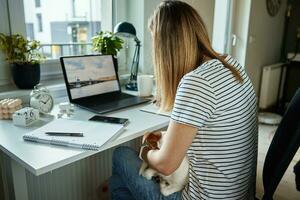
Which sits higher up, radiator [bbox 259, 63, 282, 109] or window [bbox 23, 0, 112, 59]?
window [bbox 23, 0, 112, 59]

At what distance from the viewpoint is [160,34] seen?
3.31 ft

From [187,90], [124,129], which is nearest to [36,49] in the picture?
[124,129]

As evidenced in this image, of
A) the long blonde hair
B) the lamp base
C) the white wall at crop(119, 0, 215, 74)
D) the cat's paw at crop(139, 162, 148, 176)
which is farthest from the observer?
the white wall at crop(119, 0, 215, 74)

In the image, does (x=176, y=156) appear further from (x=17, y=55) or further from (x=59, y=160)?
(x=17, y=55)

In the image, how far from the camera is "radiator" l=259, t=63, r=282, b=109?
3.59 meters

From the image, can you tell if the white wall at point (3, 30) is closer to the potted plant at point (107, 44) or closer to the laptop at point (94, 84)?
the laptop at point (94, 84)

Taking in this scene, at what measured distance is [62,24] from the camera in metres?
1.88

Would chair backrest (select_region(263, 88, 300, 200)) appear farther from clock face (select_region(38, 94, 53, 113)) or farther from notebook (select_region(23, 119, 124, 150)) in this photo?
clock face (select_region(38, 94, 53, 113))

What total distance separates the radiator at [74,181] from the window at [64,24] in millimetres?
679

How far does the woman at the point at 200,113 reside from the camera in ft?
2.88

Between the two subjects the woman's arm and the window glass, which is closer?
the woman's arm

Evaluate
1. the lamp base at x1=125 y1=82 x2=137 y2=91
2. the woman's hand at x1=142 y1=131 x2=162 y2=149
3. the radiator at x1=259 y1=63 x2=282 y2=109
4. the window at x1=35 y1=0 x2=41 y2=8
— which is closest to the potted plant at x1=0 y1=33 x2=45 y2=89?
the window at x1=35 y1=0 x2=41 y2=8

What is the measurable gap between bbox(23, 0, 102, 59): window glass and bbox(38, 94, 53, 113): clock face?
52 centimetres

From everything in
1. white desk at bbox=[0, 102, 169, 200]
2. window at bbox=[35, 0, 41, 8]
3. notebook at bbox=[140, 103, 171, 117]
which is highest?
window at bbox=[35, 0, 41, 8]
